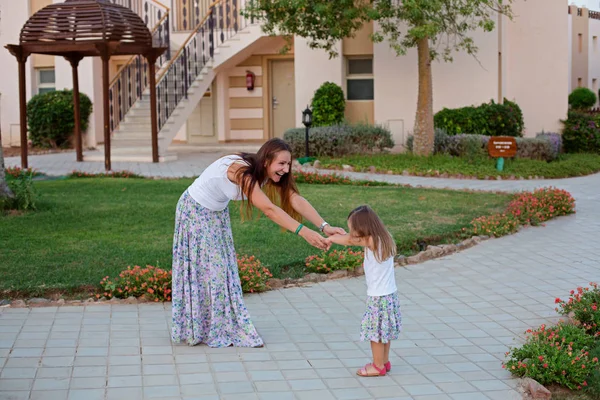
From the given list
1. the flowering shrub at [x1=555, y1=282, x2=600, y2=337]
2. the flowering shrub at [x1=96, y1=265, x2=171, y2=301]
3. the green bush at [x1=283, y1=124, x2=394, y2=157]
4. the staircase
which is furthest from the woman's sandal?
the staircase

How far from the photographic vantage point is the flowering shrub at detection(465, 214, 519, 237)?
10.4 metres

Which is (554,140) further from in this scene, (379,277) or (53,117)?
(379,277)

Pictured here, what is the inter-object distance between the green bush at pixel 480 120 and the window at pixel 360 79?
221 centimetres

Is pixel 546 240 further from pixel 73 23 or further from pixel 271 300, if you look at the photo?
pixel 73 23

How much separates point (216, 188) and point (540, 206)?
7352mm

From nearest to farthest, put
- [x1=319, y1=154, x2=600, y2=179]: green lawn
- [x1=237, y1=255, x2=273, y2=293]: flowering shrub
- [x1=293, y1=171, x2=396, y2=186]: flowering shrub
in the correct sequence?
[x1=237, y1=255, x2=273, y2=293]: flowering shrub < [x1=293, y1=171, x2=396, y2=186]: flowering shrub < [x1=319, y1=154, x2=600, y2=179]: green lawn

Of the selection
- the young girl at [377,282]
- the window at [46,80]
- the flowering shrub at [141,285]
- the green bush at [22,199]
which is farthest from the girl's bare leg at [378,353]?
the window at [46,80]

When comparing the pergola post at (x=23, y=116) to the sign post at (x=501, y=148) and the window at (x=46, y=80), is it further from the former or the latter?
the sign post at (x=501, y=148)

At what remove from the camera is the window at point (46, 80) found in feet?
79.4

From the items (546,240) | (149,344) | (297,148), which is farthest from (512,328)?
(297,148)

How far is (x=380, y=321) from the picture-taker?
5.35m

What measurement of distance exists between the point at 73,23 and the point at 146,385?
1338 cm

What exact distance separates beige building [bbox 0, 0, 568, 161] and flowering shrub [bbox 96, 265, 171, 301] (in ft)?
37.6

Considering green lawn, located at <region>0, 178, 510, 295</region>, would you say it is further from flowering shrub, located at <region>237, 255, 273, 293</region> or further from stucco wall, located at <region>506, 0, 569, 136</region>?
stucco wall, located at <region>506, 0, 569, 136</region>
